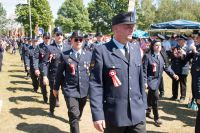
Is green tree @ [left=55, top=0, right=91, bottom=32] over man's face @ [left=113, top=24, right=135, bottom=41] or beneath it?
over

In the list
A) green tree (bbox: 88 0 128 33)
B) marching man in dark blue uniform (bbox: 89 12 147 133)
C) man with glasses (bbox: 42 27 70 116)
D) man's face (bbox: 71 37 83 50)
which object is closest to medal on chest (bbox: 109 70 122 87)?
marching man in dark blue uniform (bbox: 89 12 147 133)

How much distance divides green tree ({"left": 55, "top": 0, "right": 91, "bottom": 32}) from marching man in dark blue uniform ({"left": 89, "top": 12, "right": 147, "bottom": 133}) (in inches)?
3426

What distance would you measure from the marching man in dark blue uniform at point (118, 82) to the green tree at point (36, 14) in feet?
148

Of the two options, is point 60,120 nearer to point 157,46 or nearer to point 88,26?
point 157,46

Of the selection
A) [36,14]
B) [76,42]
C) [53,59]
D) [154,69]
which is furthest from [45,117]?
[36,14]

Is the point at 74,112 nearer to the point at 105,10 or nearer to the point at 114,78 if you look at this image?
the point at 114,78

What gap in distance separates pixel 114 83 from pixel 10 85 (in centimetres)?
1149

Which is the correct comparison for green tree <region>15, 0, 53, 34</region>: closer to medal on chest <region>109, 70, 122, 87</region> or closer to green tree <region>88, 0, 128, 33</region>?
green tree <region>88, 0, 128, 33</region>

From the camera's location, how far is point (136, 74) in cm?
445

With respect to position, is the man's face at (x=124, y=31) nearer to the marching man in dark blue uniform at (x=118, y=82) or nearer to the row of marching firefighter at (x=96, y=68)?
the marching man in dark blue uniform at (x=118, y=82)

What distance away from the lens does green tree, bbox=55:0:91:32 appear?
3639 inches

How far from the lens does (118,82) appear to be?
4332 mm

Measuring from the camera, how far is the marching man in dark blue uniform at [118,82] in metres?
4.26

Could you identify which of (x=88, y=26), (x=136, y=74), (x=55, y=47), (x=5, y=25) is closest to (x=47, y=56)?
(x=55, y=47)
